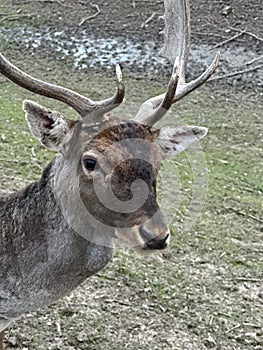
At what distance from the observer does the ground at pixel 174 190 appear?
371 cm

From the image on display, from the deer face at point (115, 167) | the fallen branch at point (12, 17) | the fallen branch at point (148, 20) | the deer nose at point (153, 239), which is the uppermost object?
the fallen branch at point (148, 20)

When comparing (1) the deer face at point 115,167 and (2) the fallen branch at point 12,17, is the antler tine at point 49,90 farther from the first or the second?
(2) the fallen branch at point 12,17

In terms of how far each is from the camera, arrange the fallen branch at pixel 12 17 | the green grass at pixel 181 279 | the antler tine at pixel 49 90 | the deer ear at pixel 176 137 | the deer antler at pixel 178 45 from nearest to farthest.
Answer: the antler tine at pixel 49 90
the deer ear at pixel 176 137
the deer antler at pixel 178 45
the green grass at pixel 181 279
the fallen branch at pixel 12 17

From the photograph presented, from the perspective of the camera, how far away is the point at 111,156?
257 cm

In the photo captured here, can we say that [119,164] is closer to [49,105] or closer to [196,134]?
Answer: [196,134]

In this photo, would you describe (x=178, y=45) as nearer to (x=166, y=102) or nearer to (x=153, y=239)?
(x=166, y=102)

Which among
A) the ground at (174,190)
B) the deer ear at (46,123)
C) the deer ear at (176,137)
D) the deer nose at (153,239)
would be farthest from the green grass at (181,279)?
the deer nose at (153,239)

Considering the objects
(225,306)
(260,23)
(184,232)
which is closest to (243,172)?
(184,232)

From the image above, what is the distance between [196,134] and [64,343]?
53.5 inches

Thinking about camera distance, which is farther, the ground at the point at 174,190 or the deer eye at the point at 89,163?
the ground at the point at 174,190

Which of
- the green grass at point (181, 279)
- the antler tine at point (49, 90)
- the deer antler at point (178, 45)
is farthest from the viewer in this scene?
the green grass at point (181, 279)

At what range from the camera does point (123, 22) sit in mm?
8758

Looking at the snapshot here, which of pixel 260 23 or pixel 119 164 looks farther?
pixel 260 23

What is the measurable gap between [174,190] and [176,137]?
1.94 meters
